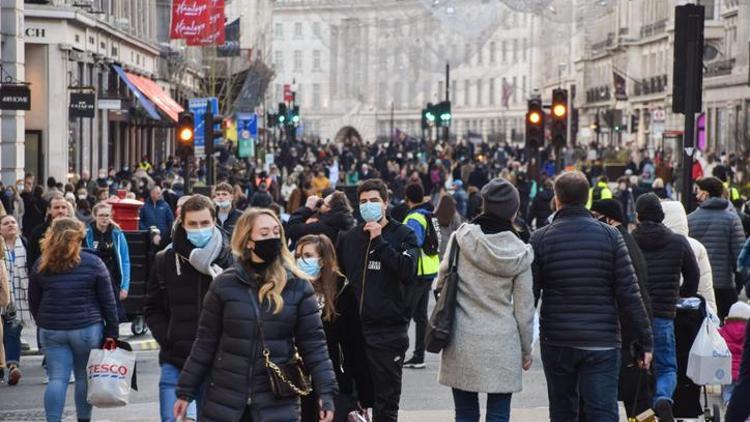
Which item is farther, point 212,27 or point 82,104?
point 212,27

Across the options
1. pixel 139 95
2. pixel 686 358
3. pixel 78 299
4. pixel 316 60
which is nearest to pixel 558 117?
pixel 686 358

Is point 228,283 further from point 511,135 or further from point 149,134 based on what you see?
point 511,135

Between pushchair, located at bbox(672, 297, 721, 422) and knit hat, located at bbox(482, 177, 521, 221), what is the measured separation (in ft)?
9.12

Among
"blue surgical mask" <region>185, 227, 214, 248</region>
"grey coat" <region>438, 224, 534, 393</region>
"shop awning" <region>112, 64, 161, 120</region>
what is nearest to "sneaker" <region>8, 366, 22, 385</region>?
"blue surgical mask" <region>185, 227, 214, 248</region>

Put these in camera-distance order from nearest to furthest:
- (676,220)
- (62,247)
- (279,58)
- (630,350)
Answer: (630,350) < (62,247) < (676,220) < (279,58)

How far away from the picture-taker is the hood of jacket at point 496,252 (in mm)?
9422

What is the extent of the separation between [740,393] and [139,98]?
140 ft

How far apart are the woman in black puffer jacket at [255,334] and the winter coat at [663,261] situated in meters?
4.12

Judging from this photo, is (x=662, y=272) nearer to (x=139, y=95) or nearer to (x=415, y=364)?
(x=415, y=364)

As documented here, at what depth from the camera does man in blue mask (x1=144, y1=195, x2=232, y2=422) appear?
9.94 meters

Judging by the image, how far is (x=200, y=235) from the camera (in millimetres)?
9930

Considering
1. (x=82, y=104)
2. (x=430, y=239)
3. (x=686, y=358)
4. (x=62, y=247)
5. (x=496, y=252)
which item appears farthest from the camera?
(x=82, y=104)

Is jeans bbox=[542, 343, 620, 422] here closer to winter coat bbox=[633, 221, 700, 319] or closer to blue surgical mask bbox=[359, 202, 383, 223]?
blue surgical mask bbox=[359, 202, 383, 223]

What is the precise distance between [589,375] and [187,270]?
2356mm
